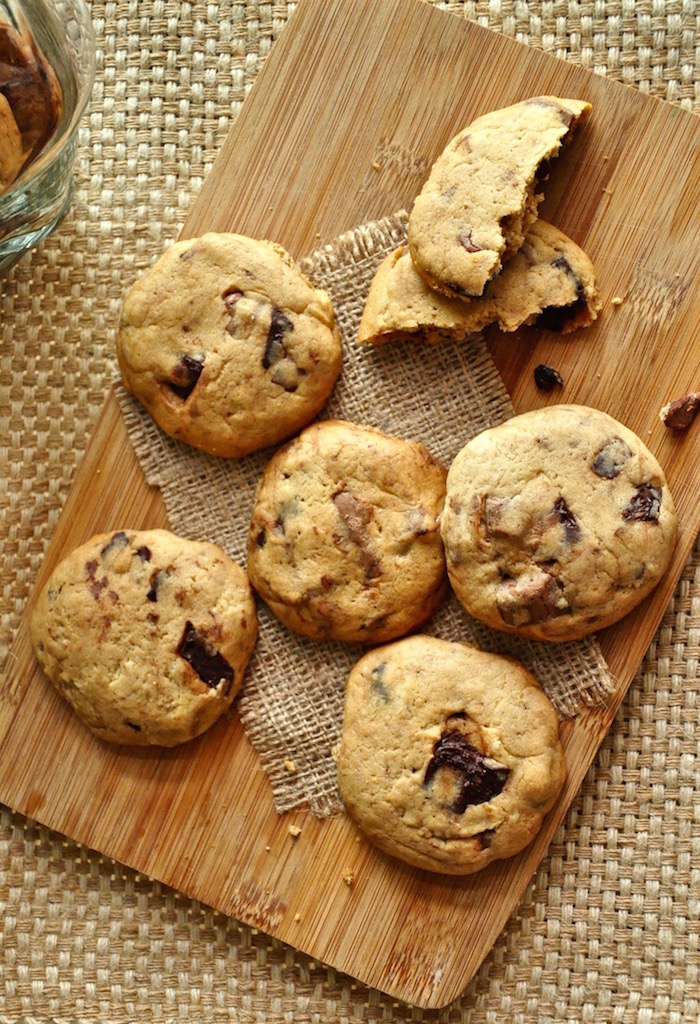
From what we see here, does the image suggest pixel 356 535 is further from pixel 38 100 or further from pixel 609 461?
pixel 38 100

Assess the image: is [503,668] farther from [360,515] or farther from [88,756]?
[88,756]

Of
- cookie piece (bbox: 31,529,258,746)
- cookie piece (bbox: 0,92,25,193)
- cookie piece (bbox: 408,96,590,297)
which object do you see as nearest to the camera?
cookie piece (bbox: 0,92,25,193)

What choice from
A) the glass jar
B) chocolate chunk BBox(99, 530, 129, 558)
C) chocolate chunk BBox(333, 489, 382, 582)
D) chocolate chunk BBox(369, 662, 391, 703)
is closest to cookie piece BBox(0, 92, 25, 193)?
the glass jar

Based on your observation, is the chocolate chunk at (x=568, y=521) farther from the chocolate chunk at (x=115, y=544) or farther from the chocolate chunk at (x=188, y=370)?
the chocolate chunk at (x=115, y=544)

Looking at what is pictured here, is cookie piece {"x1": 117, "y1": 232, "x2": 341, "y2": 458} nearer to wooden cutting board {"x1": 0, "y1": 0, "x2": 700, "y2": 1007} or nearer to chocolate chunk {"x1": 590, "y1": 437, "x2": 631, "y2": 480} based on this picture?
wooden cutting board {"x1": 0, "y1": 0, "x2": 700, "y2": 1007}

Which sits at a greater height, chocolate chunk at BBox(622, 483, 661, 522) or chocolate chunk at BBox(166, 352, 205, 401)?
chocolate chunk at BBox(622, 483, 661, 522)

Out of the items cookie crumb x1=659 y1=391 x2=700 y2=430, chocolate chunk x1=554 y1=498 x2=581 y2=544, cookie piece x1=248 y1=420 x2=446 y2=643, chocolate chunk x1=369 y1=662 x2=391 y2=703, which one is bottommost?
chocolate chunk x1=369 y1=662 x2=391 y2=703

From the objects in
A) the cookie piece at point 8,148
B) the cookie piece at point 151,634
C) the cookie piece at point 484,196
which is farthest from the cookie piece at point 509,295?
the cookie piece at point 8,148

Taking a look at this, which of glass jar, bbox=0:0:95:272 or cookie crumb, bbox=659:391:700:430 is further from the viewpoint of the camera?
cookie crumb, bbox=659:391:700:430
